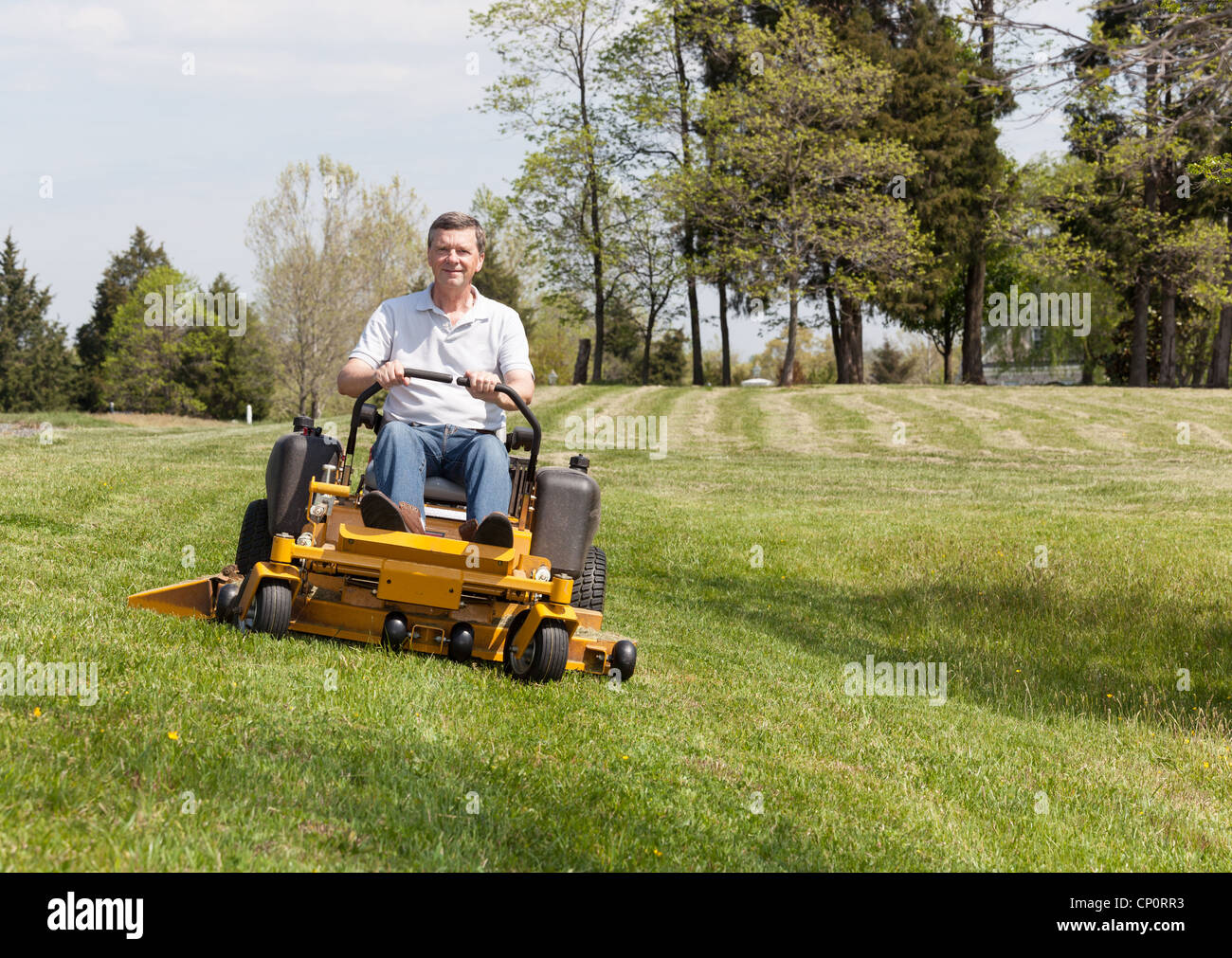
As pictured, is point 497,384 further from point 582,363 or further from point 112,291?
point 112,291

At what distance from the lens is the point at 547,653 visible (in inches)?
193

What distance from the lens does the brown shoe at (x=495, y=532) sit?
4879mm

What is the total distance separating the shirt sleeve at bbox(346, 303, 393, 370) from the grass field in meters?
1.44

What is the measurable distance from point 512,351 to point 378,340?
66cm

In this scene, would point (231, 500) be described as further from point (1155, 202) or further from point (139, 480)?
point (1155, 202)

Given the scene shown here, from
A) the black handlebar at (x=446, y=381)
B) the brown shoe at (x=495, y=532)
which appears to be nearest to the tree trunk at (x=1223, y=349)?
the black handlebar at (x=446, y=381)

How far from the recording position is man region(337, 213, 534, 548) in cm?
514

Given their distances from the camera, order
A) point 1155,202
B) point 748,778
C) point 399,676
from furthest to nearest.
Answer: point 1155,202, point 399,676, point 748,778

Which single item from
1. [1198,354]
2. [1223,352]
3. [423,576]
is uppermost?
[1198,354]

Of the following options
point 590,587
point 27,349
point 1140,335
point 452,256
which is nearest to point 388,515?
point 452,256

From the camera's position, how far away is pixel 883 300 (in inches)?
1432
